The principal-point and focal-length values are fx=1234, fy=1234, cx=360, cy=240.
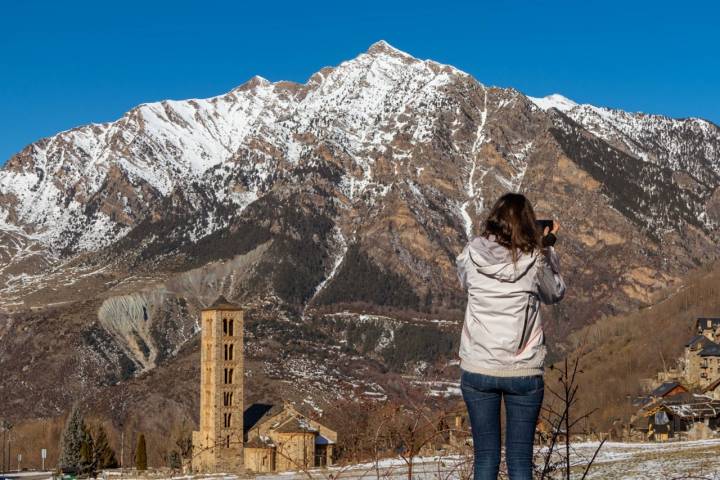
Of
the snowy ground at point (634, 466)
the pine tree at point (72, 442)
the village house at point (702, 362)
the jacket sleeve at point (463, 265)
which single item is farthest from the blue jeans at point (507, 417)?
the village house at point (702, 362)

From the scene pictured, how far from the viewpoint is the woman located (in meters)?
9.98

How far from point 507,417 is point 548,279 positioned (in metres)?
1.20

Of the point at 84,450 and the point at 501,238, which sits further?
the point at 84,450

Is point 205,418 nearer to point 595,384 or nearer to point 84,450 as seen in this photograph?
point 84,450

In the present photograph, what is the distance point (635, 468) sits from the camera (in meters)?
Answer: 27.3

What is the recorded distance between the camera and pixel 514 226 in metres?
10.2

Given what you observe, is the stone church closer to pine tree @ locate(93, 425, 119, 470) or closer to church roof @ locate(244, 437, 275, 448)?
church roof @ locate(244, 437, 275, 448)

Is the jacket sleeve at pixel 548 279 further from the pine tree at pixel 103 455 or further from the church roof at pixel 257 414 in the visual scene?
the pine tree at pixel 103 455

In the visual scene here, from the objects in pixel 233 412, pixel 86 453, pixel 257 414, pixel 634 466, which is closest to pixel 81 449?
pixel 86 453

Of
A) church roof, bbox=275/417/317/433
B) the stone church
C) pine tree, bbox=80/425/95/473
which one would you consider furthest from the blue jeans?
the stone church

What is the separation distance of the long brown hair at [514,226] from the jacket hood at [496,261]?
46mm

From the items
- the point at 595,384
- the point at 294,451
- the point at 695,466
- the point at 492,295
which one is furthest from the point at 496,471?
the point at 595,384

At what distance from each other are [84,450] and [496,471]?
10198 cm

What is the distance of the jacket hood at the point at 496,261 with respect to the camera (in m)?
10.1
